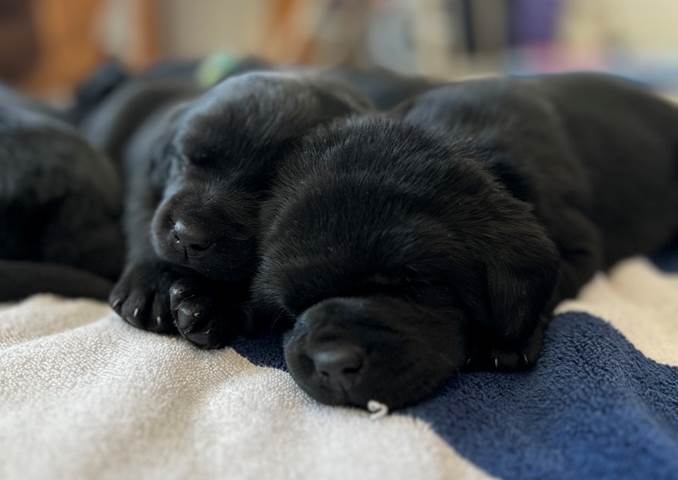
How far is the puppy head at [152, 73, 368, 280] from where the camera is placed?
1304 mm

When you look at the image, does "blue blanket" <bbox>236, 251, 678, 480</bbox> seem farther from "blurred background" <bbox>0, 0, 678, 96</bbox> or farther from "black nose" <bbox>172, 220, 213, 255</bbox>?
"blurred background" <bbox>0, 0, 678, 96</bbox>

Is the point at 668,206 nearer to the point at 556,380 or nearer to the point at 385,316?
the point at 556,380

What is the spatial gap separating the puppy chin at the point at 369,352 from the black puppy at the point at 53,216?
69 centimetres

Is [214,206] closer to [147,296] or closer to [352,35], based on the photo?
[147,296]

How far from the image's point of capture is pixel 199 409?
1.08 metres

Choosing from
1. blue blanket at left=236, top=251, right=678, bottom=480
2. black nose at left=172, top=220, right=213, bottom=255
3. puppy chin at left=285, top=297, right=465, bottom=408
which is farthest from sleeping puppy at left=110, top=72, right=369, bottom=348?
puppy chin at left=285, top=297, right=465, bottom=408

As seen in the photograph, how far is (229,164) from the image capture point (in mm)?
1398

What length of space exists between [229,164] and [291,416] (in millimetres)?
553

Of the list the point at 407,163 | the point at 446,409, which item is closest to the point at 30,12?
the point at 407,163

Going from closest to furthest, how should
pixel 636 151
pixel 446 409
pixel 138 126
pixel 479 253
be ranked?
pixel 446 409
pixel 479 253
pixel 636 151
pixel 138 126

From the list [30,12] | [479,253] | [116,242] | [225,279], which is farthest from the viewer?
[30,12]

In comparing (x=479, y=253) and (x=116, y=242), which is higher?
(x=479, y=253)

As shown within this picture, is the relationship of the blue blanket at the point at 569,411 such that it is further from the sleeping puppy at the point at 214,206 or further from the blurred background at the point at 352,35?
the blurred background at the point at 352,35

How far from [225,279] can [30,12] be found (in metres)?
2.96
